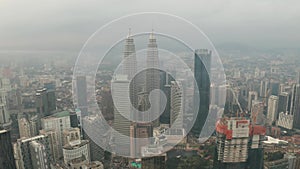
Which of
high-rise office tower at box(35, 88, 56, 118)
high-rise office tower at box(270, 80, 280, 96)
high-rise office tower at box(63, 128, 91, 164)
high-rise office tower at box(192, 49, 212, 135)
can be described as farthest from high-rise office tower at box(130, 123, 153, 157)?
high-rise office tower at box(270, 80, 280, 96)

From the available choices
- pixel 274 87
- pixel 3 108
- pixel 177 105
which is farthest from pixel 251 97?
pixel 3 108

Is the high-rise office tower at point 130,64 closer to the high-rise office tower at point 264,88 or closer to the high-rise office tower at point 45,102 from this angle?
the high-rise office tower at point 45,102

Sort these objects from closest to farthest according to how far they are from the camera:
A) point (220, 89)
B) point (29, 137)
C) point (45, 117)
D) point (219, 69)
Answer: point (219, 69) < point (220, 89) < point (29, 137) < point (45, 117)

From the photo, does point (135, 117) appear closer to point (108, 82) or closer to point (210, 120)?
point (108, 82)

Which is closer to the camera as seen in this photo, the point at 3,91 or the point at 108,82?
the point at 108,82

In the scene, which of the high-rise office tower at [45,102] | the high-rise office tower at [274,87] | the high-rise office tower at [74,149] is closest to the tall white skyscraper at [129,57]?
the high-rise office tower at [74,149]

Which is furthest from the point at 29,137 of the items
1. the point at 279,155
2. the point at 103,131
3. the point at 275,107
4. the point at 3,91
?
the point at 275,107
